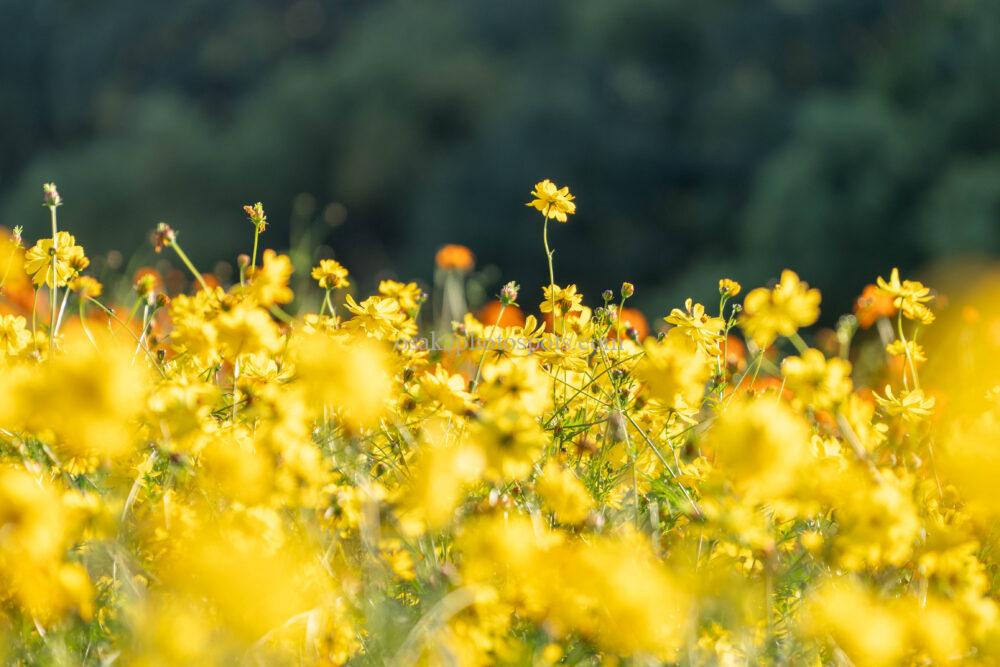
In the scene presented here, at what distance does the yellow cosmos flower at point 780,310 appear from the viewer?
1311 millimetres

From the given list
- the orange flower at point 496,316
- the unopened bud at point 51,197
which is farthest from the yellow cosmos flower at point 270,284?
the orange flower at point 496,316

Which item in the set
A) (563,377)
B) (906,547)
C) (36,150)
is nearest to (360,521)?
(563,377)

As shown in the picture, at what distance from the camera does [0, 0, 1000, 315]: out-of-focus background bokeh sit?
6.55 meters

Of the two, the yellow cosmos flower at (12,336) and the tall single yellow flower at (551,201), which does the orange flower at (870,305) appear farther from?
the yellow cosmos flower at (12,336)

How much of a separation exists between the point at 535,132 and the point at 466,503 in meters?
7.59

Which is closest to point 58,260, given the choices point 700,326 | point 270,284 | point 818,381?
point 270,284

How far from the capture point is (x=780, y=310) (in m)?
1.33

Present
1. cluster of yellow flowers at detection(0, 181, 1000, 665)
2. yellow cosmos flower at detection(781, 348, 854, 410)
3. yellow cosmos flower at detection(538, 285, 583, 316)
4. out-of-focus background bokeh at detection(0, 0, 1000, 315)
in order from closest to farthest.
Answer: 1. cluster of yellow flowers at detection(0, 181, 1000, 665)
2. yellow cosmos flower at detection(781, 348, 854, 410)
3. yellow cosmos flower at detection(538, 285, 583, 316)
4. out-of-focus background bokeh at detection(0, 0, 1000, 315)

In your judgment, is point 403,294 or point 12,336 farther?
point 403,294

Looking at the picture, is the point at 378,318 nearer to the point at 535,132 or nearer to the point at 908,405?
the point at 908,405

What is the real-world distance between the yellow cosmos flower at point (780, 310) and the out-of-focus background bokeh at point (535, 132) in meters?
5.03

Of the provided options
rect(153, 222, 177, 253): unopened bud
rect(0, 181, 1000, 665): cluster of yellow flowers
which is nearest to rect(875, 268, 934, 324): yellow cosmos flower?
rect(0, 181, 1000, 665): cluster of yellow flowers

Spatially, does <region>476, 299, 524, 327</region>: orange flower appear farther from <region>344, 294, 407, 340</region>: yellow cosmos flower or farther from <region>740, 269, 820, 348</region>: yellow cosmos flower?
<region>740, 269, 820, 348</region>: yellow cosmos flower

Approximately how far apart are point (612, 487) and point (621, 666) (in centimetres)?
47
